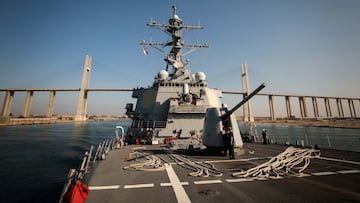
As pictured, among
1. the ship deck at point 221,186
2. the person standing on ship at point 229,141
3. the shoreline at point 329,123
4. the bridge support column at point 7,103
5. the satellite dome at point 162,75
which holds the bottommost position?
the ship deck at point 221,186

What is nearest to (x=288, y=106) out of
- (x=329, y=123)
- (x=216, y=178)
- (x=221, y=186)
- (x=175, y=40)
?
(x=329, y=123)

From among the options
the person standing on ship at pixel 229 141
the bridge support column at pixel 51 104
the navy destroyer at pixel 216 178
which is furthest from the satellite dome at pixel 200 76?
the bridge support column at pixel 51 104

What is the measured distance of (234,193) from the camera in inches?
114

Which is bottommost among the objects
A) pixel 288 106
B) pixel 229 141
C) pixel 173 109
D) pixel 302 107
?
pixel 229 141

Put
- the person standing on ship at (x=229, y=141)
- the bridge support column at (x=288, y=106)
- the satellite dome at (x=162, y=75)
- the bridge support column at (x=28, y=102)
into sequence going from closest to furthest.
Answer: the person standing on ship at (x=229, y=141) < the satellite dome at (x=162, y=75) < the bridge support column at (x=28, y=102) < the bridge support column at (x=288, y=106)

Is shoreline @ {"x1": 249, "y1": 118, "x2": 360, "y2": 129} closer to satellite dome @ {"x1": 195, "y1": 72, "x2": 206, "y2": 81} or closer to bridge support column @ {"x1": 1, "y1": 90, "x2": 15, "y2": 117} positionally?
satellite dome @ {"x1": 195, "y1": 72, "x2": 206, "y2": 81}

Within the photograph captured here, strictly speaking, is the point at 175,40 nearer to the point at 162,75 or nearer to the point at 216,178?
the point at 162,75

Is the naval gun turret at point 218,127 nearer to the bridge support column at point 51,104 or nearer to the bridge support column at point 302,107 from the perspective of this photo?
the bridge support column at point 51,104

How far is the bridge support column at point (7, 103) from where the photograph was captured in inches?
2115

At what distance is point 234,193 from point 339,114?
10917 cm

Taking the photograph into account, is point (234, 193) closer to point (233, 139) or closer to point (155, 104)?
point (233, 139)

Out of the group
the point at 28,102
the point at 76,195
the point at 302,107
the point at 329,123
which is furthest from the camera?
the point at 302,107

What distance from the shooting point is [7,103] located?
56000mm

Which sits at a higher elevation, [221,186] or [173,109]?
[173,109]
